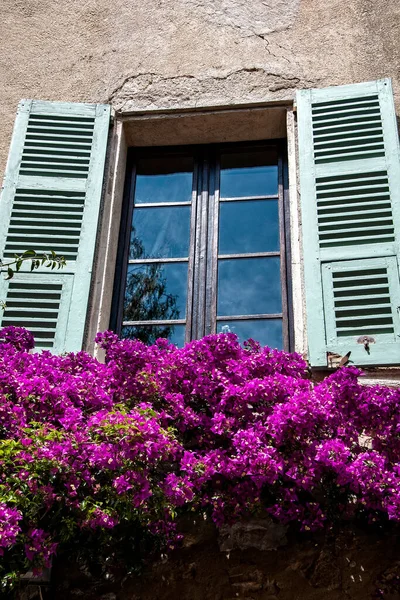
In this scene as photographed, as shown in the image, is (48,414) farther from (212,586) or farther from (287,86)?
(287,86)

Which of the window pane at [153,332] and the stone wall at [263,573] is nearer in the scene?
the stone wall at [263,573]

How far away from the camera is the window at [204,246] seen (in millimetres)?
4273

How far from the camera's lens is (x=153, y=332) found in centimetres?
426

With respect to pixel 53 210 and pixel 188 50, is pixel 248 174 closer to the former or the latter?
pixel 188 50

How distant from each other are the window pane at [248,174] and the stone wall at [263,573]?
2271mm

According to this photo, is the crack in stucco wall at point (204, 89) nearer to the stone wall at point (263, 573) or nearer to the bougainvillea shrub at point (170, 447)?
the bougainvillea shrub at point (170, 447)

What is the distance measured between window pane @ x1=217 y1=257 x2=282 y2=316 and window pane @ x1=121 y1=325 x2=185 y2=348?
0.84 ft

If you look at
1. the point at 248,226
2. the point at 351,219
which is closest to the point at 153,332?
the point at 248,226

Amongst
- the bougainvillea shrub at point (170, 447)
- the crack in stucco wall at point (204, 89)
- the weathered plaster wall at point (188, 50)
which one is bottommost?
the bougainvillea shrub at point (170, 447)

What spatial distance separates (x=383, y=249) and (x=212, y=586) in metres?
1.90

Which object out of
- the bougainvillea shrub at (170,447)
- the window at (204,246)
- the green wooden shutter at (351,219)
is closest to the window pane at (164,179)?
the window at (204,246)

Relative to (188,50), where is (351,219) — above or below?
below

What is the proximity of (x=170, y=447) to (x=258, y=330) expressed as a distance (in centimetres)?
151

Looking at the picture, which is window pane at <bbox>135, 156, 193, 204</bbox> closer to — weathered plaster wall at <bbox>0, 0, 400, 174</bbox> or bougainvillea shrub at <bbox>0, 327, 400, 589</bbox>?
weathered plaster wall at <bbox>0, 0, 400, 174</bbox>
